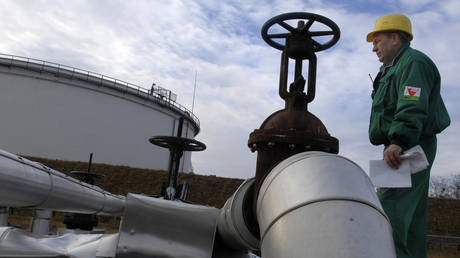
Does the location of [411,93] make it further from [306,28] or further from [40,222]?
[40,222]

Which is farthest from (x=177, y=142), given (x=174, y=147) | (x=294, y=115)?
(x=294, y=115)

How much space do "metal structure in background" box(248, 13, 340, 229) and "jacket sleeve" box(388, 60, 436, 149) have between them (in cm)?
28

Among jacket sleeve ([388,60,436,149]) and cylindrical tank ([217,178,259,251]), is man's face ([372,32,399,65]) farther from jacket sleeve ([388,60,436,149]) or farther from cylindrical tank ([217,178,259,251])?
cylindrical tank ([217,178,259,251])

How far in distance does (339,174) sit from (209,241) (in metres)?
0.87

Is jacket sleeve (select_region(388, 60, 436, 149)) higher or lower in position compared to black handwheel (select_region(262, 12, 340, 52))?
lower

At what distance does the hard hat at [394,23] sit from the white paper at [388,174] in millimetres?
772

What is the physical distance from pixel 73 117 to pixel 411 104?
61.1 feet

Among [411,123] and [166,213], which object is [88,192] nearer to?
[166,213]

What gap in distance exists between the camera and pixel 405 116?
1.78 meters

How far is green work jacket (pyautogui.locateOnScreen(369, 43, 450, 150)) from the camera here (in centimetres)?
177

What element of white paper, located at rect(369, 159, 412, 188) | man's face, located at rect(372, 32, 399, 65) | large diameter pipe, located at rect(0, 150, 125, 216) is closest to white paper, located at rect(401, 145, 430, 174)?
white paper, located at rect(369, 159, 412, 188)

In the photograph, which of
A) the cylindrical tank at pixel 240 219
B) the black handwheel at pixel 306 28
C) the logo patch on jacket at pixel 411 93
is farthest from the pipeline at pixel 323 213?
the black handwheel at pixel 306 28

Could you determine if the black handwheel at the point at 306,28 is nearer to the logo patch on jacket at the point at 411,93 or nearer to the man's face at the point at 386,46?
the man's face at the point at 386,46

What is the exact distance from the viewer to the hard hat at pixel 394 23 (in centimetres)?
215
